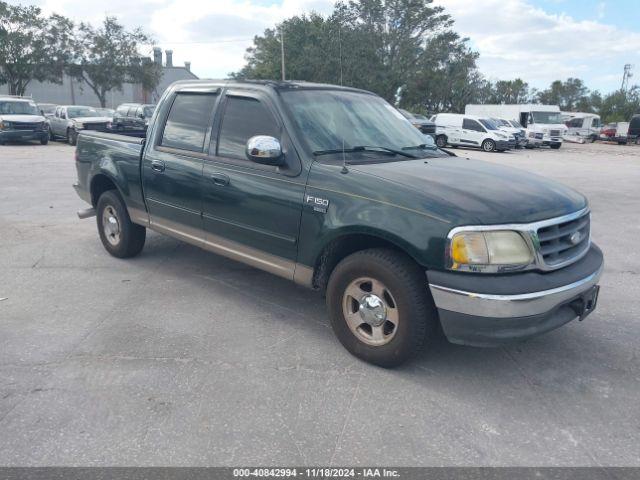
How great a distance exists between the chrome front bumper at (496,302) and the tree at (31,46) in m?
44.6

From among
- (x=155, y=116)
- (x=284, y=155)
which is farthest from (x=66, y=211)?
(x=284, y=155)

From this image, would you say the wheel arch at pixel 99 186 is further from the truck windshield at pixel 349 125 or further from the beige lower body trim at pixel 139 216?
the truck windshield at pixel 349 125

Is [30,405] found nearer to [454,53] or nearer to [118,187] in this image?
[118,187]

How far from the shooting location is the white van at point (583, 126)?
4056 cm

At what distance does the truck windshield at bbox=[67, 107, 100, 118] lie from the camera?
2311 cm

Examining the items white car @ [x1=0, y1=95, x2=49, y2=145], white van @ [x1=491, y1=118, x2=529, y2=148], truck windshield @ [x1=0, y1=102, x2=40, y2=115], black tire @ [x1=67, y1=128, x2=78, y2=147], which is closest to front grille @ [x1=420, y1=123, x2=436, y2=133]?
white van @ [x1=491, y1=118, x2=529, y2=148]

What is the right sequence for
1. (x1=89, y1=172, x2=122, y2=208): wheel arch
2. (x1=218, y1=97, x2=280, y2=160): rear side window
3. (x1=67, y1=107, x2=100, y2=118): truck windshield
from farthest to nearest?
1. (x1=67, y1=107, x2=100, y2=118): truck windshield
2. (x1=89, y1=172, x2=122, y2=208): wheel arch
3. (x1=218, y1=97, x2=280, y2=160): rear side window

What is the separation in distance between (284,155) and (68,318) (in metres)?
2.23

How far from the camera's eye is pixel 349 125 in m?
4.43

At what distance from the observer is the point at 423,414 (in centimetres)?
316

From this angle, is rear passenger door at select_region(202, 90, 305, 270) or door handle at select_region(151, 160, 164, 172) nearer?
rear passenger door at select_region(202, 90, 305, 270)

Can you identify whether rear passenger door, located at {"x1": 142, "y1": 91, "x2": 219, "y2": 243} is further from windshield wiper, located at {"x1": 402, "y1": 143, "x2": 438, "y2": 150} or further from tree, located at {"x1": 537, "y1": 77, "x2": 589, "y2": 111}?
tree, located at {"x1": 537, "y1": 77, "x2": 589, "y2": 111}

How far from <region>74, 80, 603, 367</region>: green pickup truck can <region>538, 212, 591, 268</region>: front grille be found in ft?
0.03

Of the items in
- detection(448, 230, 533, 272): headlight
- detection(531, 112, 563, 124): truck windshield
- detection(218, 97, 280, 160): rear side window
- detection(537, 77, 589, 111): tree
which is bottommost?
detection(448, 230, 533, 272): headlight
